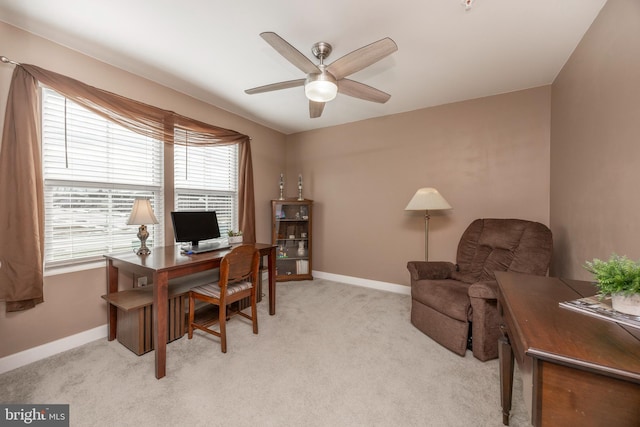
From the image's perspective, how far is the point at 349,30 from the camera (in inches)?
72.8

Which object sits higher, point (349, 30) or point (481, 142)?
point (349, 30)

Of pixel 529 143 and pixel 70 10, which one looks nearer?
pixel 70 10

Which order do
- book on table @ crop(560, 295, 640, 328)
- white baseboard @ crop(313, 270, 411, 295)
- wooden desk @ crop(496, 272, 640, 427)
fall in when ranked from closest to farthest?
1. wooden desk @ crop(496, 272, 640, 427)
2. book on table @ crop(560, 295, 640, 328)
3. white baseboard @ crop(313, 270, 411, 295)

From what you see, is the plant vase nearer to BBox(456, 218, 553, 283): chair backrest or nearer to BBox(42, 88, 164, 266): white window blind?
BBox(456, 218, 553, 283): chair backrest

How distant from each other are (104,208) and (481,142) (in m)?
4.02

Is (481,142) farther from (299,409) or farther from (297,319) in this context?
(299,409)

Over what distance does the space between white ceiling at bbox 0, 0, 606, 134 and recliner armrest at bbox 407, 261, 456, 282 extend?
191cm

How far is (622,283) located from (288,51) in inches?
74.5

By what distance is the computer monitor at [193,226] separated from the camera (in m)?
2.49

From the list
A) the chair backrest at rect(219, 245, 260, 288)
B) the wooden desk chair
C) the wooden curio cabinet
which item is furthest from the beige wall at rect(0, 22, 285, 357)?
the wooden curio cabinet

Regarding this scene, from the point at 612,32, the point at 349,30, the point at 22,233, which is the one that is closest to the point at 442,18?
the point at 349,30

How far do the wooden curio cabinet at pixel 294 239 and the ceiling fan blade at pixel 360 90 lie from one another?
2.10m

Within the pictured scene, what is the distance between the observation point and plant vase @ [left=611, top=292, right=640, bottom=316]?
0.87 meters

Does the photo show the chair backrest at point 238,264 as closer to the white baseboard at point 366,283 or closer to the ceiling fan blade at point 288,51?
the ceiling fan blade at point 288,51
